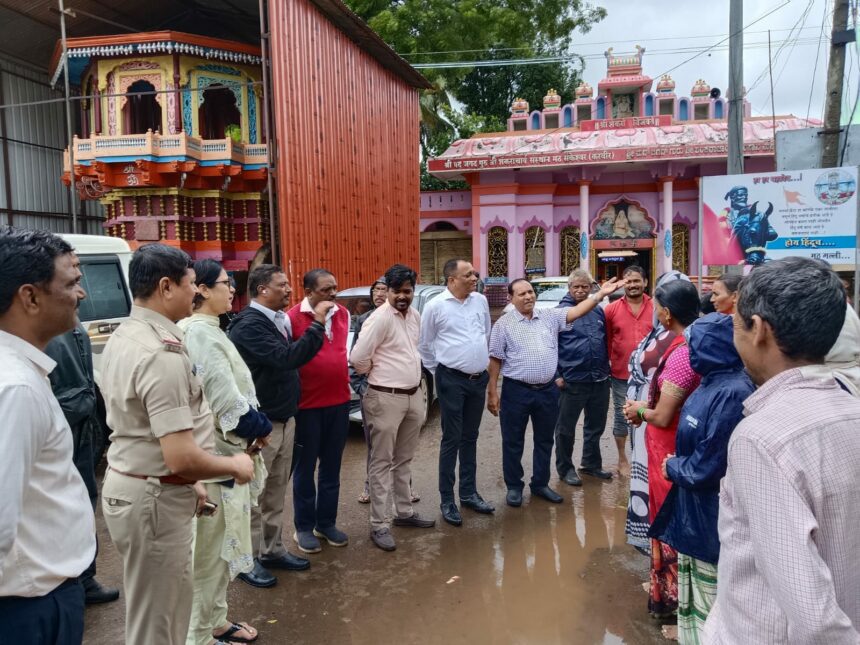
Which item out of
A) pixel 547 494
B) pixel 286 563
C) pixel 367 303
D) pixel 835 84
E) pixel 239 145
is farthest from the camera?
pixel 239 145

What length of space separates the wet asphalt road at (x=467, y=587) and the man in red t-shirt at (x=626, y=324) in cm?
108

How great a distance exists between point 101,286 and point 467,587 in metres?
4.23

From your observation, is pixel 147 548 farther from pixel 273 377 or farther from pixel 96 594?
pixel 96 594

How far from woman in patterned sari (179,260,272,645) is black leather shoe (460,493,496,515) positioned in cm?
209

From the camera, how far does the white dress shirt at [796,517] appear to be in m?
1.08

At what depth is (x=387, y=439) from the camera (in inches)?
158

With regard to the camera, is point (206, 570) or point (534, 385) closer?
point (206, 570)

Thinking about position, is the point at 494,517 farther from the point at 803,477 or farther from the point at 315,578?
the point at 803,477

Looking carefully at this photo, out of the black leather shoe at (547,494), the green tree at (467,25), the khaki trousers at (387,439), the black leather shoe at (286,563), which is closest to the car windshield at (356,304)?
the khaki trousers at (387,439)

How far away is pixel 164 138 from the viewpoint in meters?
11.8

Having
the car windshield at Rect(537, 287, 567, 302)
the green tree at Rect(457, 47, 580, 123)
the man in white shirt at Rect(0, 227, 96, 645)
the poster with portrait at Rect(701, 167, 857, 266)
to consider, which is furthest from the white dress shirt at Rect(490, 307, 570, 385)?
the green tree at Rect(457, 47, 580, 123)

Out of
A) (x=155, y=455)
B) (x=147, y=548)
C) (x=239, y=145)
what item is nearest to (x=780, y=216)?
(x=155, y=455)

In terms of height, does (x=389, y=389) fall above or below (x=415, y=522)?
above

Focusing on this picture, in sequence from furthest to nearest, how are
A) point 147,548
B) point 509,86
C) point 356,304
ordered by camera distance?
point 509,86
point 356,304
point 147,548
